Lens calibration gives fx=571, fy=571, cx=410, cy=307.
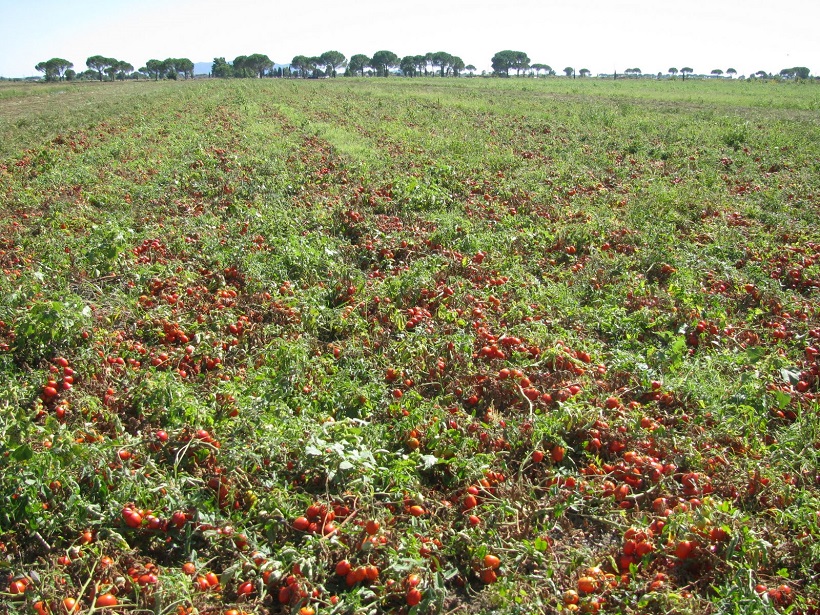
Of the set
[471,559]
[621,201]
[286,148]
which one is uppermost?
[286,148]

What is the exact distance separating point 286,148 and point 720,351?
13.6 metres

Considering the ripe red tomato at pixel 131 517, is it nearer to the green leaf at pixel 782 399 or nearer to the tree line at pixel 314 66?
the green leaf at pixel 782 399

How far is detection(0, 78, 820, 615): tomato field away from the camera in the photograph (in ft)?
11.0

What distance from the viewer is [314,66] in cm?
13050

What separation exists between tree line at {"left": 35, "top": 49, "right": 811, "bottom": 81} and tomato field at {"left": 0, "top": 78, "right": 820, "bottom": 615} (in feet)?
374

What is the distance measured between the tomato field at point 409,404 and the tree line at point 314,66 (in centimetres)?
11388

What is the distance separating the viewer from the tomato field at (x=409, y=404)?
334cm

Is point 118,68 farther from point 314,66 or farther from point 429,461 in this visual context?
point 429,461

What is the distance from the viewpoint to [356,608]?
307 cm

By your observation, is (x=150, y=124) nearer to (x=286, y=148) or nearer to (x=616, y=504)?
(x=286, y=148)

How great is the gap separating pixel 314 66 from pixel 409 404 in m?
139

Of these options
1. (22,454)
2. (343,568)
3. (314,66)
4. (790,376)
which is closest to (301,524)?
(343,568)

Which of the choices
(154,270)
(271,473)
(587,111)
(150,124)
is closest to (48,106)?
(150,124)

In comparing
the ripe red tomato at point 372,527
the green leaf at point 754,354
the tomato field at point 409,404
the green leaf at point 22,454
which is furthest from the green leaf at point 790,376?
the green leaf at point 22,454
